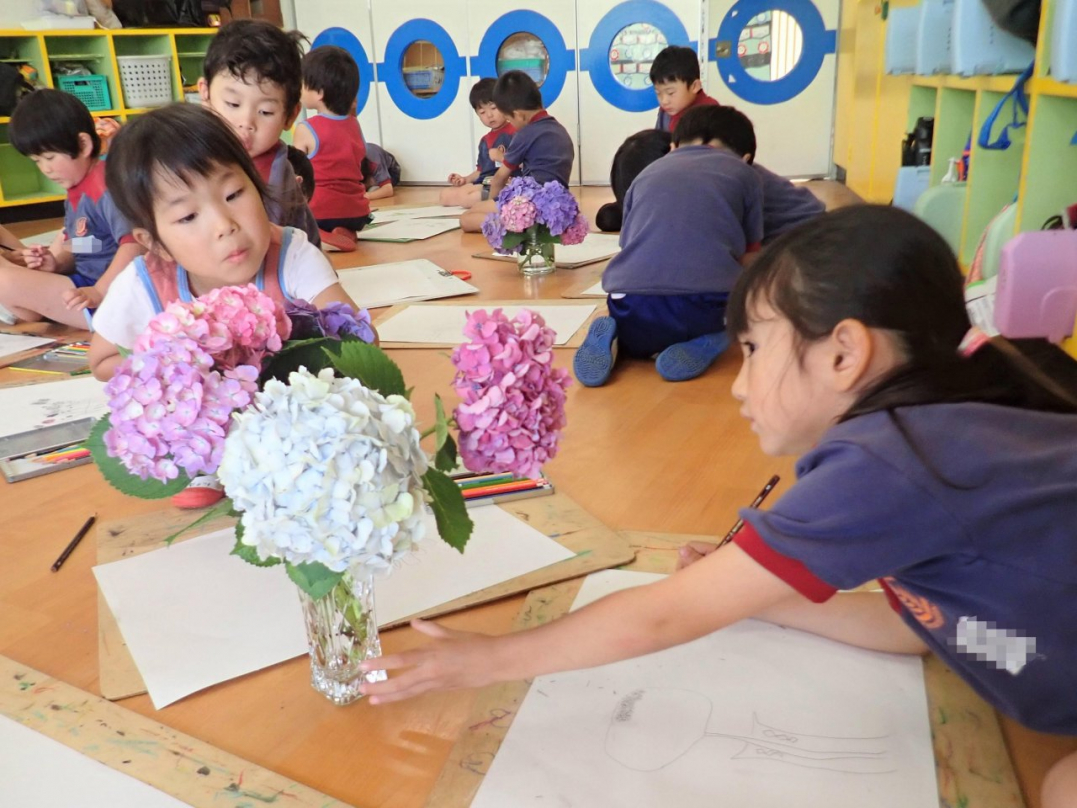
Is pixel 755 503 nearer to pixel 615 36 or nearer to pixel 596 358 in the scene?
pixel 596 358

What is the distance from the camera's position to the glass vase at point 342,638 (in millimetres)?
656

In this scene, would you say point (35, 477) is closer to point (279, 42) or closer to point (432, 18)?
point (279, 42)

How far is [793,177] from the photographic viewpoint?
4.69 meters

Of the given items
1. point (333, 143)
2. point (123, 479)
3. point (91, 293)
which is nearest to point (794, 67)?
point (333, 143)

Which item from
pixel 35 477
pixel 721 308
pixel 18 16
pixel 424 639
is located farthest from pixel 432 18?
pixel 424 639

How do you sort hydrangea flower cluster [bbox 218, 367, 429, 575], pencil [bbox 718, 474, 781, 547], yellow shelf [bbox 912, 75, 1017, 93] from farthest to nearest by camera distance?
yellow shelf [bbox 912, 75, 1017, 93], pencil [bbox 718, 474, 781, 547], hydrangea flower cluster [bbox 218, 367, 429, 575]

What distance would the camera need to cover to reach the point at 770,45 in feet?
15.0

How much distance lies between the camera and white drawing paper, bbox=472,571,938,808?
59 cm

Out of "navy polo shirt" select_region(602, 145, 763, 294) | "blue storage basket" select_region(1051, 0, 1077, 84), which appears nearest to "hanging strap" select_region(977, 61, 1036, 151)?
"blue storage basket" select_region(1051, 0, 1077, 84)

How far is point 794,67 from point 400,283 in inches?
124

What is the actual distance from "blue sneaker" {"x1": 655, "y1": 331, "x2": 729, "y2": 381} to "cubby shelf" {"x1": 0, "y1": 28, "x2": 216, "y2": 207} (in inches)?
141

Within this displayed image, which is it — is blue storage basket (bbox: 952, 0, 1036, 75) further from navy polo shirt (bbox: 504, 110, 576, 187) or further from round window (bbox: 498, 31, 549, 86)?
round window (bbox: 498, 31, 549, 86)

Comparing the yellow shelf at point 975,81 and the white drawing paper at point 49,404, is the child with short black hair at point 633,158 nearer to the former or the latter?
the yellow shelf at point 975,81

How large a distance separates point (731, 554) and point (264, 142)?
Answer: 172 cm
